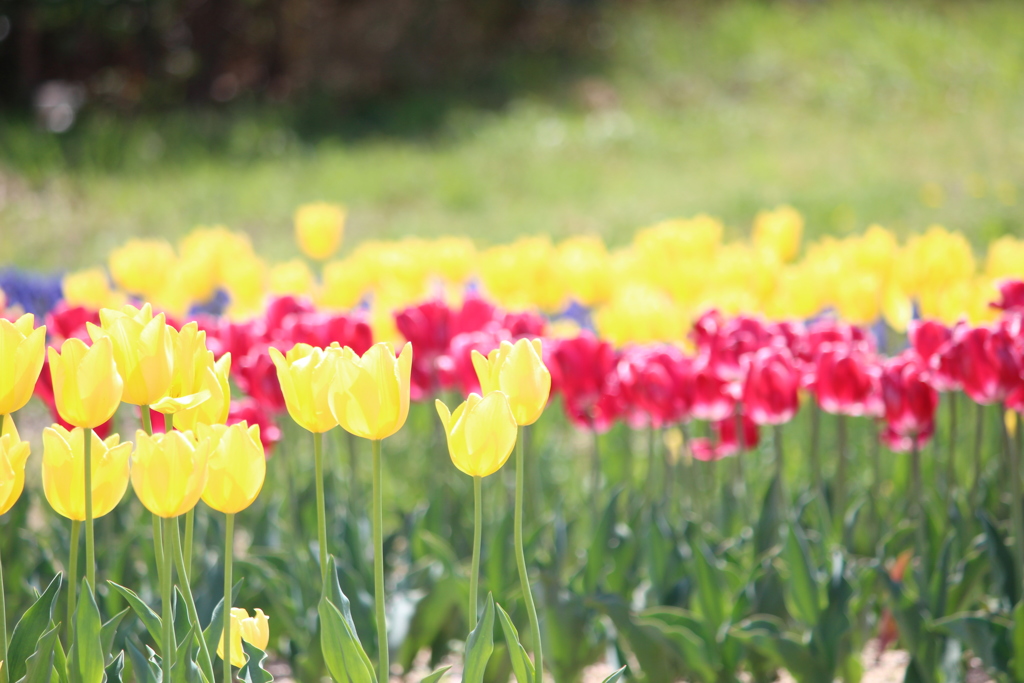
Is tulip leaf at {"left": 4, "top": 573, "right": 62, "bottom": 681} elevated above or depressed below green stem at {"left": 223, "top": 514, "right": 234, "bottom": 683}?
below

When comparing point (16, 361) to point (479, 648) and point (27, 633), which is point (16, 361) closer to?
point (27, 633)

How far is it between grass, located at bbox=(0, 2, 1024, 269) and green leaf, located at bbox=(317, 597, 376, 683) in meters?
5.64

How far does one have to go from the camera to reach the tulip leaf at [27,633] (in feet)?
4.47

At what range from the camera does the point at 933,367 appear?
1968 mm

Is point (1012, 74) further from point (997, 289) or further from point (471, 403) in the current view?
point (471, 403)

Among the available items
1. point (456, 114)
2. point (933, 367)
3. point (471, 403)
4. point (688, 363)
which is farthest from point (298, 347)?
point (456, 114)

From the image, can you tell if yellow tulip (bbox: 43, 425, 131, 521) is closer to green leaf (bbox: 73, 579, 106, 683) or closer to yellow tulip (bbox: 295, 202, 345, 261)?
green leaf (bbox: 73, 579, 106, 683)

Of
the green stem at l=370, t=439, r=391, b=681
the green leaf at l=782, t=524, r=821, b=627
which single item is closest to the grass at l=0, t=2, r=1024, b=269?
the green leaf at l=782, t=524, r=821, b=627

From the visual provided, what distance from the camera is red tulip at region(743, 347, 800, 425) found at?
204cm

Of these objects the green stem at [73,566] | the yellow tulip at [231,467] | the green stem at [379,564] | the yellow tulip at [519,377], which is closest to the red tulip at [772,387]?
the yellow tulip at [519,377]

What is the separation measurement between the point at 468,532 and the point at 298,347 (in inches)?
47.8

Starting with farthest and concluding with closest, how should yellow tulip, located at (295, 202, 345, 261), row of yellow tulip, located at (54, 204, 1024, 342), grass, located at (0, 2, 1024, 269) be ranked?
1. grass, located at (0, 2, 1024, 269)
2. yellow tulip, located at (295, 202, 345, 261)
3. row of yellow tulip, located at (54, 204, 1024, 342)

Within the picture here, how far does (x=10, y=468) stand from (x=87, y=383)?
0.14 metres

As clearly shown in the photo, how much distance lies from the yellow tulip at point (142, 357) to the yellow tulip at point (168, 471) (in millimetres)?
100
